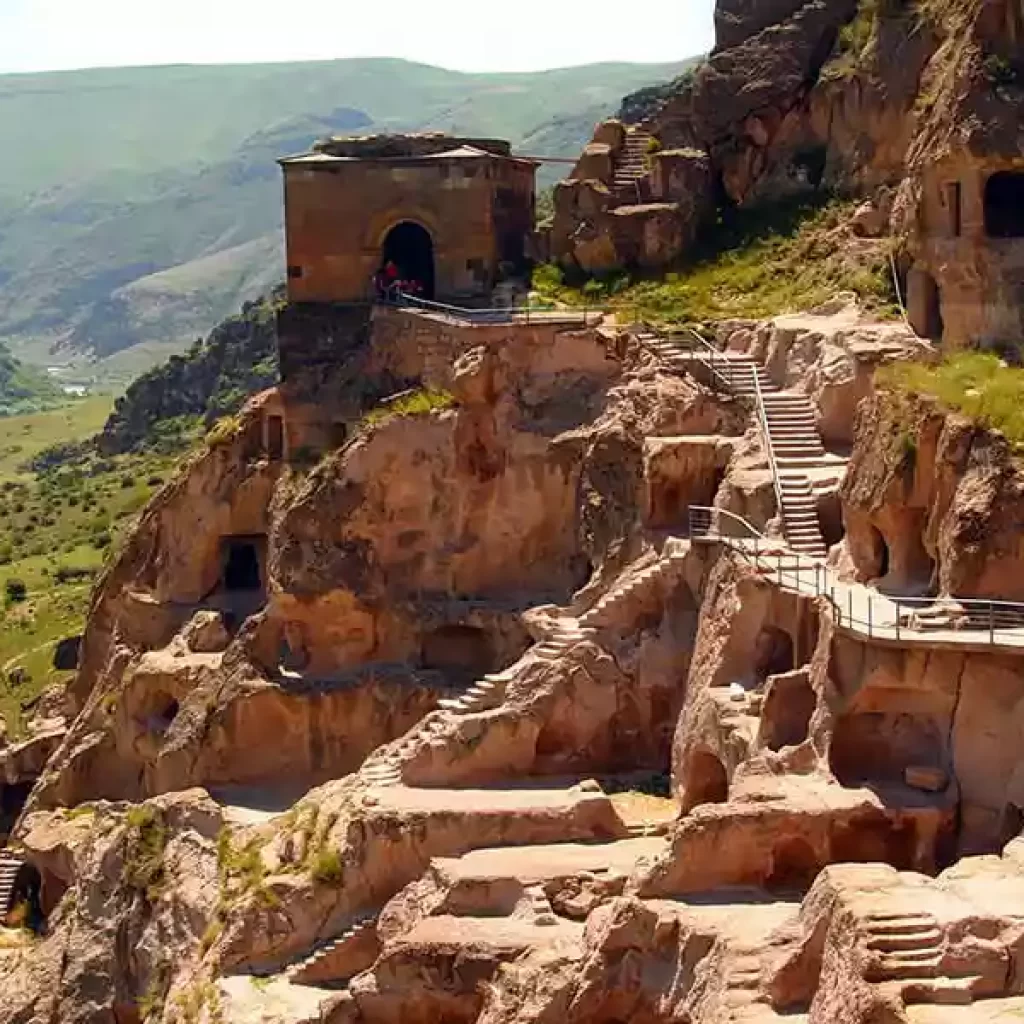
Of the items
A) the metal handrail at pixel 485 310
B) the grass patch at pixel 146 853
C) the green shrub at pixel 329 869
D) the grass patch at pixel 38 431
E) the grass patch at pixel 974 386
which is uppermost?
the grass patch at pixel 974 386

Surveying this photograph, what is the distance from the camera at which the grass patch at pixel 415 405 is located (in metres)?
45.1

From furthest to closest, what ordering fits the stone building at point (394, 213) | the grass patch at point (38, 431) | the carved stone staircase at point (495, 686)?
the grass patch at point (38, 431), the stone building at point (394, 213), the carved stone staircase at point (495, 686)

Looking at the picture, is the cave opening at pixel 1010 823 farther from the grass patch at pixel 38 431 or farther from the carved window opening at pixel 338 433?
the grass patch at pixel 38 431

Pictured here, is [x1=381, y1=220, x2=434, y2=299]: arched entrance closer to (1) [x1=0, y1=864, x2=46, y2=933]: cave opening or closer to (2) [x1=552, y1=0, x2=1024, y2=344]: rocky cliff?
(2) [x1=552, y1=0, x2=1024, y2=344]: rocky cliff

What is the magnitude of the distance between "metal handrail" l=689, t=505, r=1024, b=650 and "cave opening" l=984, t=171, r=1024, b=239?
23.3ft

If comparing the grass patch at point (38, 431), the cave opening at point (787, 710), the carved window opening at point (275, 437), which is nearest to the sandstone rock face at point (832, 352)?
the cave opening at point (787, 710)

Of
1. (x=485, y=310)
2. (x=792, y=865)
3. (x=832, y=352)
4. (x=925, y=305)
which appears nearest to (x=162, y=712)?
(x=485, y=310)

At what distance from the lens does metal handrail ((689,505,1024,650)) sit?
99.7 ft

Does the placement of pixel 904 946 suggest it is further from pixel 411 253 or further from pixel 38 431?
pixel 38 431

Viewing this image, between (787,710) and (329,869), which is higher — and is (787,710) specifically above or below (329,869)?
above

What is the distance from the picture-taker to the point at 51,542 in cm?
10219

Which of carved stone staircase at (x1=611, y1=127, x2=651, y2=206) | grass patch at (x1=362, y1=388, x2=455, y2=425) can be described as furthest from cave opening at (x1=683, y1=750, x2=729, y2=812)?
carved stone staircase at (x1=611, y1=127, x2=651, y2=206)

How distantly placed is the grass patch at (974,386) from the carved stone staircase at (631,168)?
1566 centimetres

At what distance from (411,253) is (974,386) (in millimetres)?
20777
